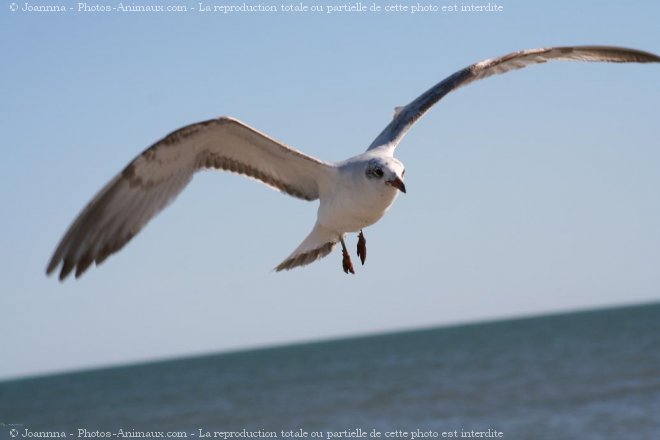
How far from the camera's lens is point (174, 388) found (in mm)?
56469

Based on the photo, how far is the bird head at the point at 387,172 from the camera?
709 cm

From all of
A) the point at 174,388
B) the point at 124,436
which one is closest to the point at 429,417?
the point at 124,436

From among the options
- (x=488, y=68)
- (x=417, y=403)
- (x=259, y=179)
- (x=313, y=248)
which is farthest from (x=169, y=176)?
(x=417, y=403)

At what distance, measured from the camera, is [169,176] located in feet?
25.9

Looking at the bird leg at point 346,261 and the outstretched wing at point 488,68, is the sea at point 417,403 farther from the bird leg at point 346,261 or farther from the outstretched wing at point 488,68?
the bird leg at point 346,261

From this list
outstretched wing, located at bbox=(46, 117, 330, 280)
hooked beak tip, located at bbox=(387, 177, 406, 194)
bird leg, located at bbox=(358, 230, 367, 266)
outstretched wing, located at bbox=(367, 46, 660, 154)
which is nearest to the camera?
hooked beak tip, located at bbox=(387, 177, 406, 194)

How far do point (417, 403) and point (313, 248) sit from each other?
2297cm

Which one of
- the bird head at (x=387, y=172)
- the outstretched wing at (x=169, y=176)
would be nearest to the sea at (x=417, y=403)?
the outstretched wing at (x=169, y=176)

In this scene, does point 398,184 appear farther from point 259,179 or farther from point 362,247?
point 259,179

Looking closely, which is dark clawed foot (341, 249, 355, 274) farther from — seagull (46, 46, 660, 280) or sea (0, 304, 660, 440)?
sea (0, 304, 660, 440)

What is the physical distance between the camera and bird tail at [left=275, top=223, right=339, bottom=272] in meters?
8.03

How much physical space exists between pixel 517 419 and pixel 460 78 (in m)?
17.0

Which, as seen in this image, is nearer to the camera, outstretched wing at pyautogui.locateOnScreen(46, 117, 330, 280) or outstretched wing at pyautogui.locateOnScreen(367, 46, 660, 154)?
outstretched wing at pyautogui.locateOnScreen(46, 117, 330, 280)

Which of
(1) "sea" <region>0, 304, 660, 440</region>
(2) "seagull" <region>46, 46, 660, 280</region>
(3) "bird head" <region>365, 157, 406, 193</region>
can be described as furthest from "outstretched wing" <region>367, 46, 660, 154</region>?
(1) "sea" <region>0, 304, 660, 440</region>
